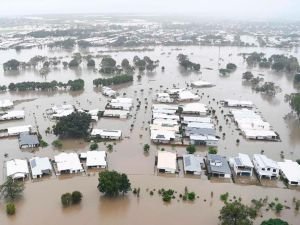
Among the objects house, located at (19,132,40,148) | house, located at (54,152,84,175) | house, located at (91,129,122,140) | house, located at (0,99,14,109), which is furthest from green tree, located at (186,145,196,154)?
house, located at (0,99,14,109)

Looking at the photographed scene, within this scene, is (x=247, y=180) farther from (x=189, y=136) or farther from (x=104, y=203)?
(x=104, y=203)

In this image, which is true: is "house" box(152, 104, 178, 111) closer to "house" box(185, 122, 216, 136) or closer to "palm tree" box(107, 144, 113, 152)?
"house" box(185, 122, 216, 136)

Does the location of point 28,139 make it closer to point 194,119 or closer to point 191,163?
point 191,163

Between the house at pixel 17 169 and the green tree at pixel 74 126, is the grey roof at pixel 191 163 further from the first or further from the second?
the house at pixel 17 169

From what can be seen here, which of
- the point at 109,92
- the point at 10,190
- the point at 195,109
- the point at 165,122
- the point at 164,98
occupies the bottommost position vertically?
the point at 10,190

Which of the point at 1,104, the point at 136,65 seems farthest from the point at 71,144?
the point at 136,65

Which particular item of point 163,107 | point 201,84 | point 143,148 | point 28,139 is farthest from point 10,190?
point 201,84

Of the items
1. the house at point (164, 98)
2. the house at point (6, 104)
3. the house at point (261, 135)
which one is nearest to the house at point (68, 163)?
the house at point (6, 104)
